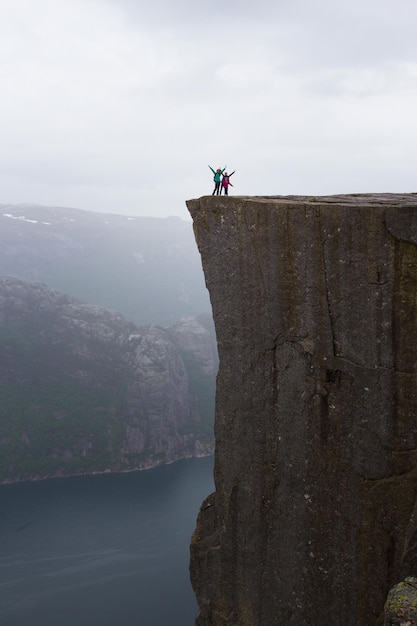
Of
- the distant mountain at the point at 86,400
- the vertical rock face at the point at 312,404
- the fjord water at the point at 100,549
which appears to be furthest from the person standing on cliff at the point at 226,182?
the distant mountain at the point at 86,400

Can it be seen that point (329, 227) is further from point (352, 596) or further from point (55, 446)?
point (55, 446)

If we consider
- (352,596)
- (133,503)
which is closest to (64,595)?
(133,503)

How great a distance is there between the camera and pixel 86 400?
17762 centimetres

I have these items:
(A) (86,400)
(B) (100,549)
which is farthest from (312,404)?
(A) (86,400)

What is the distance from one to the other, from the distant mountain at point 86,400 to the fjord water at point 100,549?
34.6 feet

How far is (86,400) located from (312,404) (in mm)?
172728

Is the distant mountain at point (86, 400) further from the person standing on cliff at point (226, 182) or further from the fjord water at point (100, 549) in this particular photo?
the person standing on cliff at point (226, 182)

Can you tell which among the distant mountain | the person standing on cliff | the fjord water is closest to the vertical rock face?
the person standing on cliff

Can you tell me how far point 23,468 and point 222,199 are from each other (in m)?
156

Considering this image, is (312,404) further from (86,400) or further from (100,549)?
(86,400)

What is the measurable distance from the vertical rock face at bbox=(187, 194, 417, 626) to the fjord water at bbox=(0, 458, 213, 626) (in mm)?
83834

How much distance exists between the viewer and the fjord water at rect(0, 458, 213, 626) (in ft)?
292

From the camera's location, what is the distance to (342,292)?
1229cm

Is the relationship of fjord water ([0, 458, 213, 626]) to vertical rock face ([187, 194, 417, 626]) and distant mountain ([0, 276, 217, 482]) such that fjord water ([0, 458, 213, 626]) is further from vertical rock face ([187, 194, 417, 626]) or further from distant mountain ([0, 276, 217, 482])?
vertical rock face ([187, 194, 417, 626])
